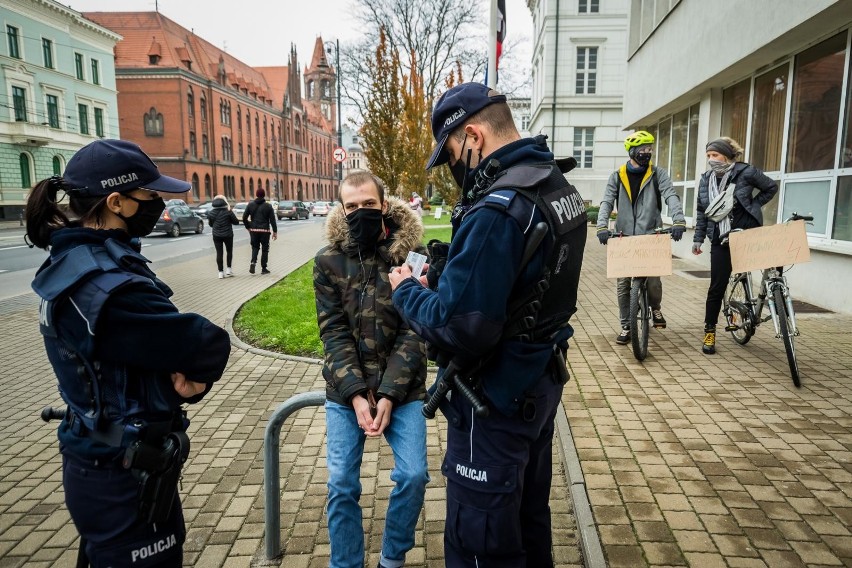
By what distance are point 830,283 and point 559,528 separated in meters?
7.45

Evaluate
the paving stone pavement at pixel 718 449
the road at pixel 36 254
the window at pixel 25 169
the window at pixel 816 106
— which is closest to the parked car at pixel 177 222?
the road at pixel 36 254

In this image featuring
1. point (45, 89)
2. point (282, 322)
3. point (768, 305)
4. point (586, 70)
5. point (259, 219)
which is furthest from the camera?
point (45, 89)

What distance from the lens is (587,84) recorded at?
34094 mm

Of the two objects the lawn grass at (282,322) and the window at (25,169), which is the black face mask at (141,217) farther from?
the window at (25,169)

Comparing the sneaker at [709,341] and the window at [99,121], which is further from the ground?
the window at [99,121]

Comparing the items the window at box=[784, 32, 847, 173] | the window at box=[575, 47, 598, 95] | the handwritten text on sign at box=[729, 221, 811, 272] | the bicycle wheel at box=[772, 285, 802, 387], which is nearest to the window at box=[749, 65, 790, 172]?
the window at box=[784, 32, 847, 173]

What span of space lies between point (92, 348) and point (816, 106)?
10.7 metres

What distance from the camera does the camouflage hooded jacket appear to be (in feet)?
9.59

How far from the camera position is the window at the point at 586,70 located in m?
33.9

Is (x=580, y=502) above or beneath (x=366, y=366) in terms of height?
beneath

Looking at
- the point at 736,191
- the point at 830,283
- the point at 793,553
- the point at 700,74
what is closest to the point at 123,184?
the point at 793,553

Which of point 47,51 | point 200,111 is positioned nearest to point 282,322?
point 47,51

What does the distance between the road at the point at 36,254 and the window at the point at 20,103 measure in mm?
20271

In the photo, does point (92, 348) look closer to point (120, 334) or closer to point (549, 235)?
point (120, 334)
